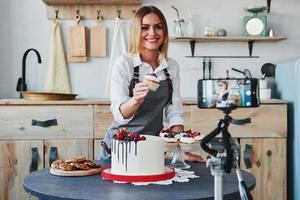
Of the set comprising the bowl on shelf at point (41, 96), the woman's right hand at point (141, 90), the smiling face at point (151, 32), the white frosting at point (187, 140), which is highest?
the smiling face at point (151, 32)

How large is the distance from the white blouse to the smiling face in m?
0.08

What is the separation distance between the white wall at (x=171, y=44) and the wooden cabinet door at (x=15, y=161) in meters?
0.62

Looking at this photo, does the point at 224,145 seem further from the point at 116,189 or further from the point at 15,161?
the point at 15,161

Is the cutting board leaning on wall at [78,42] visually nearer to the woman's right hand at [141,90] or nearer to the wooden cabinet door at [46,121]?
the wooden cabinet door at [46,121]

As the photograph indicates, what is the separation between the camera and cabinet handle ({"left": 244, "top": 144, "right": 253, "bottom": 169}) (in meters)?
3.19

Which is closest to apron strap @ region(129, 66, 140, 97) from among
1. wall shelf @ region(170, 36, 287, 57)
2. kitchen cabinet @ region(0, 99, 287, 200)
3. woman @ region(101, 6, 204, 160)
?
woman @ region(101, 6, 204, 160)

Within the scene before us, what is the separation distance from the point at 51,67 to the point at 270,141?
165 cm

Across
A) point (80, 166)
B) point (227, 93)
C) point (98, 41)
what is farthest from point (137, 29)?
point (98, 41)

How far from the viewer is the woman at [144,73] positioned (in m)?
2.11

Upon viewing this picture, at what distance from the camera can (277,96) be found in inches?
140

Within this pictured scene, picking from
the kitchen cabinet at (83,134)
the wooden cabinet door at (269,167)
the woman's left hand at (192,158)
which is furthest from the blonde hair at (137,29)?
the wooden cabinet door at (269,167)

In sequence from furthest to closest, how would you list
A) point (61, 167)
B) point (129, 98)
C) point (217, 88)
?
point (129, 98)
point (61, 167)
point (217, 88)

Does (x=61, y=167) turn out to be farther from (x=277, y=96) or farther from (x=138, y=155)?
(x=277, y=96)

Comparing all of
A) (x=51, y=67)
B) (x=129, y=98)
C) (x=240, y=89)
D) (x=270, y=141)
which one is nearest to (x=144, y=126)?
A: (x=129, y=98)
